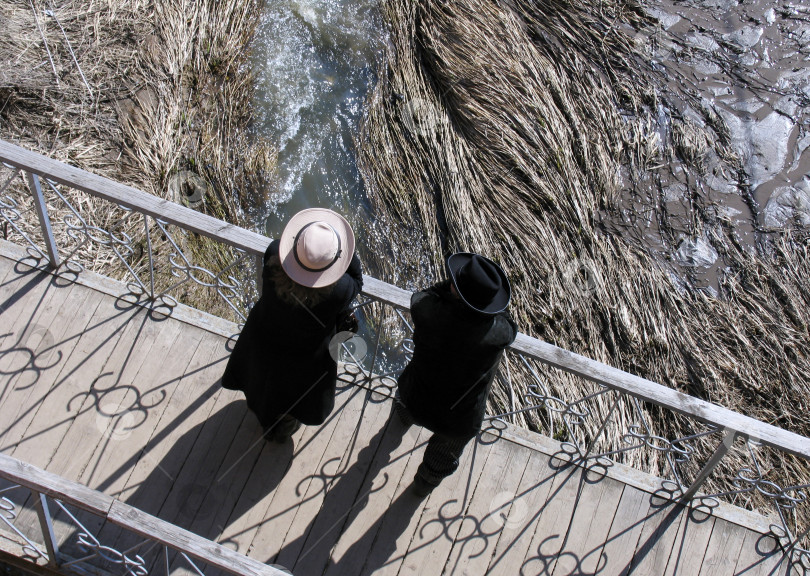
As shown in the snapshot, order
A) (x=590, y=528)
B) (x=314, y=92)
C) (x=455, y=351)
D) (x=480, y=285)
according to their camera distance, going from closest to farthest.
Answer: (x=480, y=285) < (x=455, y=351) < (x=590, y=528) < (x=314, y=92)

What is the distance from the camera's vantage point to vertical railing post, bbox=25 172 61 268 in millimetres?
3262

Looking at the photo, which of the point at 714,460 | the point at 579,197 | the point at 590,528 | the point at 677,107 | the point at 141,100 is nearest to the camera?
the point at 714,460

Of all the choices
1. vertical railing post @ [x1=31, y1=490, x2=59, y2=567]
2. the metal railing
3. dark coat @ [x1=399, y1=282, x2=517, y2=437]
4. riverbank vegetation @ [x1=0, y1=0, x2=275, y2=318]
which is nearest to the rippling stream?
riverbank vegetation @ [x1=0, y1=0, x2=275, y2=318]

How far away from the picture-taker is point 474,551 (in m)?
3.36

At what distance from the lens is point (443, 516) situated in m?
3.41

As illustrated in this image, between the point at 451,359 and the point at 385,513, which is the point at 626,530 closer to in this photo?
the point at 385,513

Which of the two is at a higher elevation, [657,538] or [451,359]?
[451,359]

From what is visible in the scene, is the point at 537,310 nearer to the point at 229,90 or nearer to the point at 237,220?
the point at 237,220

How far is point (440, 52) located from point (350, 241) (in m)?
3.69

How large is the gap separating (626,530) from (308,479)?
1517mm

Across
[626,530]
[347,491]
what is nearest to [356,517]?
[347,491]

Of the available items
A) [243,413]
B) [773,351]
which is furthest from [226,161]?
[773,351]

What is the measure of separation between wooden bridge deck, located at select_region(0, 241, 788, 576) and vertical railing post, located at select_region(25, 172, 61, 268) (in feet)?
0.81

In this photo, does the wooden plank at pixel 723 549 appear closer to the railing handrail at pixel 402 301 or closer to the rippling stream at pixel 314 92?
the railing handrail at pixel 402 301
